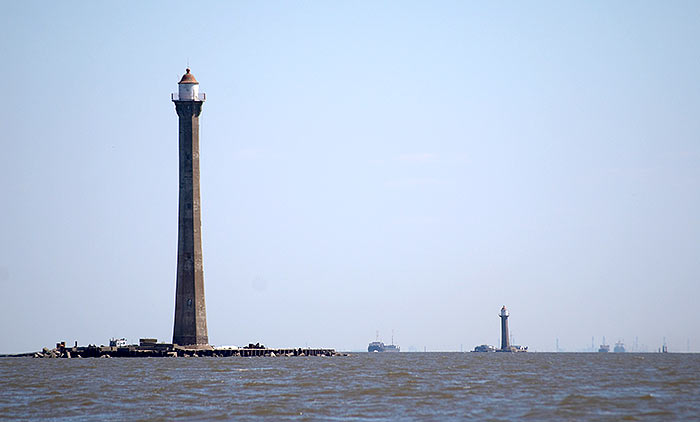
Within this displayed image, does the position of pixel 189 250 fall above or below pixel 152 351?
above

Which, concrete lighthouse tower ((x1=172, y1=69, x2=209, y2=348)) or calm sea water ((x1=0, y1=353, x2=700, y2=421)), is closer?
calm sea water ((x1=0, y1=353, x2=700, y2=421))

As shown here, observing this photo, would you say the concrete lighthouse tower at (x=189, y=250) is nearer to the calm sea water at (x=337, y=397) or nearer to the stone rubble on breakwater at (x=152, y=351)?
the stone rubble on breakwater at (x=152, y=351)

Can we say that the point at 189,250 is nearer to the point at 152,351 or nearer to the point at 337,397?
the point at 152,351

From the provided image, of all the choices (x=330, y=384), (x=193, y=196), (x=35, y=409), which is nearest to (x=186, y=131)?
(x=193, y=196)

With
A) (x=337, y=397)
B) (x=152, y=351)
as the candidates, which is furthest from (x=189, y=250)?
(x=337, y=397)

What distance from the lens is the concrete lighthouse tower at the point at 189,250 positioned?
9525cm

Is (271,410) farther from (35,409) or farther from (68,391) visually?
(68,391)

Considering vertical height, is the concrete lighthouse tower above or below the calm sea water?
above

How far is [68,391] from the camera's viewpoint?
5194 centimetres

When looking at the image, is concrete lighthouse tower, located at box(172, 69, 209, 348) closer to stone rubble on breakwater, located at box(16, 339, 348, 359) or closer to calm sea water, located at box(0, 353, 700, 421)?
stone rubble on breakwater, located at box(16, 339, 348, 359)

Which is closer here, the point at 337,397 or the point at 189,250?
the point at 337,397

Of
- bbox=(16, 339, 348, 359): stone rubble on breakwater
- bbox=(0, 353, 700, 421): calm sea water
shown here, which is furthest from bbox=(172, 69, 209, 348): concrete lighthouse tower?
bbox=(0, 353, 700, 421): calm sea water

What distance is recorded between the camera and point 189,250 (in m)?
95.2

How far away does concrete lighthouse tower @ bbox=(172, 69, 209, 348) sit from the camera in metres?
95.2
